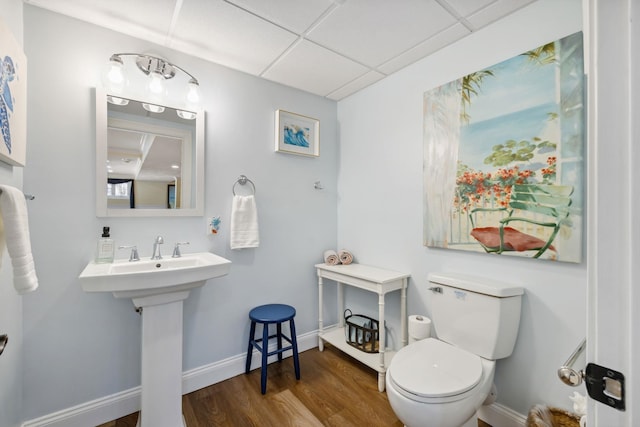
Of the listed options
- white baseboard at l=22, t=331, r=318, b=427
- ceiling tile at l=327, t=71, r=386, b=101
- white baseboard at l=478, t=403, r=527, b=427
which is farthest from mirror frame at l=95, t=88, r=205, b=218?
white baseboard at l=478, t=403, r=527, b=427

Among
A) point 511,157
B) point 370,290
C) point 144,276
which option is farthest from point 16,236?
point 511,157

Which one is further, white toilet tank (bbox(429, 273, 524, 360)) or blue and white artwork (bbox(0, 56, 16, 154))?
white toilet tank (bbox(429, 273, 524, 360))

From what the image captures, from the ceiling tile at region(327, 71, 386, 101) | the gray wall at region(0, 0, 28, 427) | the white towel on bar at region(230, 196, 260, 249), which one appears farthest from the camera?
the ceiling tile at region(327, 71, 386, 101)

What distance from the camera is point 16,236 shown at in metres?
0.80

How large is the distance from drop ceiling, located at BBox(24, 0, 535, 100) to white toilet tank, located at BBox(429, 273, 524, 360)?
4.76 feet

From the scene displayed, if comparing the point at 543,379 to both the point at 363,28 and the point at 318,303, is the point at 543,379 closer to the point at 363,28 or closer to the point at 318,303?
the point at 318,303

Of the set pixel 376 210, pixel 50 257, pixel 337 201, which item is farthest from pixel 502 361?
pixel 50 257

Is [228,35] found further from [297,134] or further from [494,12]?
[494,12]

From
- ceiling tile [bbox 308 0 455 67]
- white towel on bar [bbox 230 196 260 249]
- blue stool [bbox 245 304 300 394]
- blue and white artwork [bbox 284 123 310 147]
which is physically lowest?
blue stool [bbox 245 304 300 394]

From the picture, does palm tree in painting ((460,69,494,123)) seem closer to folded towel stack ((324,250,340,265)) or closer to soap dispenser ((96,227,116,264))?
folded towel stack ((324,250,340,265))

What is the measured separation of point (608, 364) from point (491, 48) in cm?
172

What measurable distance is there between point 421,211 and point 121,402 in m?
2.20

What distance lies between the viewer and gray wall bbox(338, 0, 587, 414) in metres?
1.36

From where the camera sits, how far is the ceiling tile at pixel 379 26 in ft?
4.78
